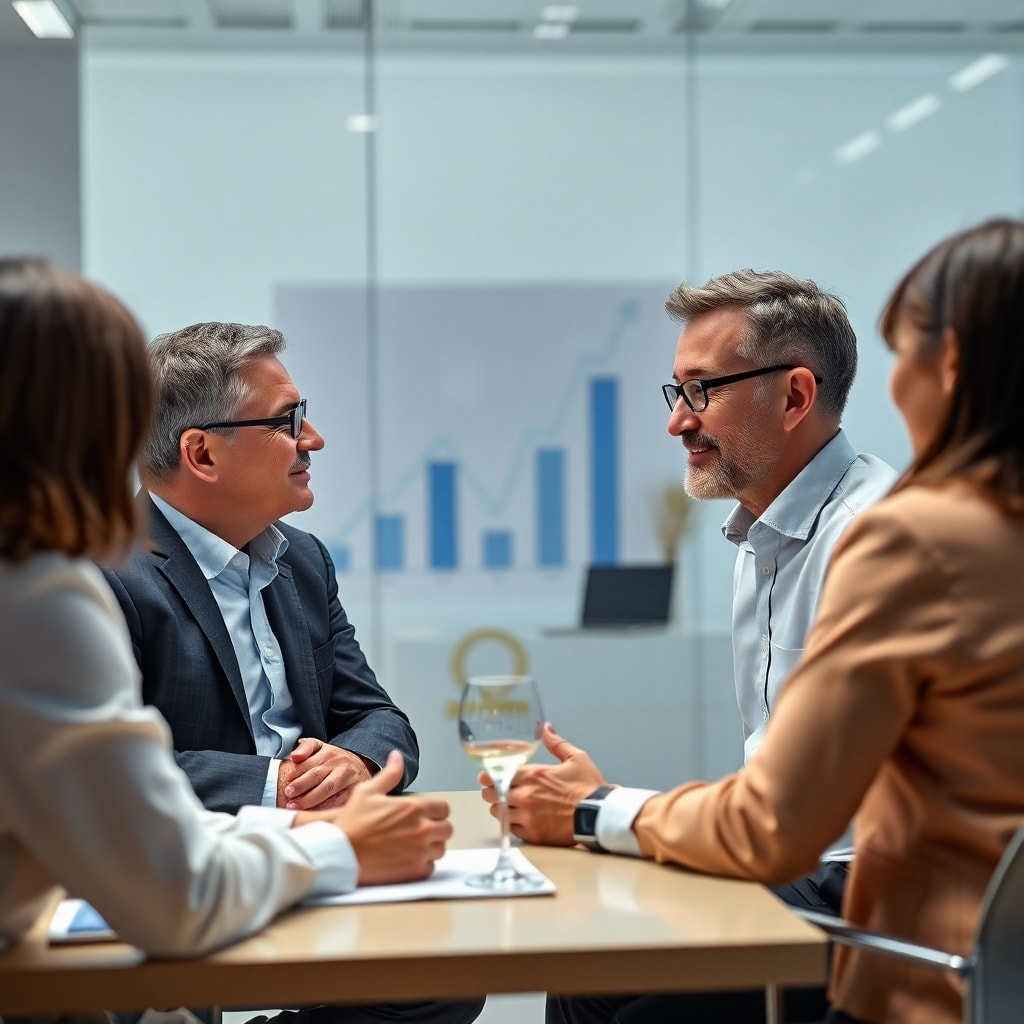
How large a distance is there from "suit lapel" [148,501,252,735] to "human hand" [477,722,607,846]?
2.56ft

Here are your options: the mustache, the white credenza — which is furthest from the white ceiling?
the mustache

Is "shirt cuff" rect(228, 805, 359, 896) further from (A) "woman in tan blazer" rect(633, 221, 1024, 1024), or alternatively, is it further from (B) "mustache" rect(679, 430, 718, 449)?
(B) "mustache" rect(679, 430, 718, 449)

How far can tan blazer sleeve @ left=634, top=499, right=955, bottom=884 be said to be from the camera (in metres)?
1.50

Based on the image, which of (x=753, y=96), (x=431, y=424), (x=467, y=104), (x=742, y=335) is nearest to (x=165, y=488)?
(x=742, y=335)

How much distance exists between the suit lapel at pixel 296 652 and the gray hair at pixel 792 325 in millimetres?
1150

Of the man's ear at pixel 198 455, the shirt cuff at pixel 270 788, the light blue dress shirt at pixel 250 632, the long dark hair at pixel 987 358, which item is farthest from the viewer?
the man's ear at pixel 198 455

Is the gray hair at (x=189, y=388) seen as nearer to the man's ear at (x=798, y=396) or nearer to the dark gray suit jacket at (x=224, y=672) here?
the dark gray suit jacket at (x=224, y=672)

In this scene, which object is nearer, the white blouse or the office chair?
the white blouse

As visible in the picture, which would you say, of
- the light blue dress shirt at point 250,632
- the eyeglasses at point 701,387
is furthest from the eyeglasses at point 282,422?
the eyeglasses at point 701,387

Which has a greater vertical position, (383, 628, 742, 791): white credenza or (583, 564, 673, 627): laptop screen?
(583, 564, 673, 627): laptop screen

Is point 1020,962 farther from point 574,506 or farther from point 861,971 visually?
point 574,506

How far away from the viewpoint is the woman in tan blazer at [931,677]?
1.50m

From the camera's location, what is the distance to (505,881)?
1.63 metres

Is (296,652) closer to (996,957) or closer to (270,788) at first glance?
(270,788)
